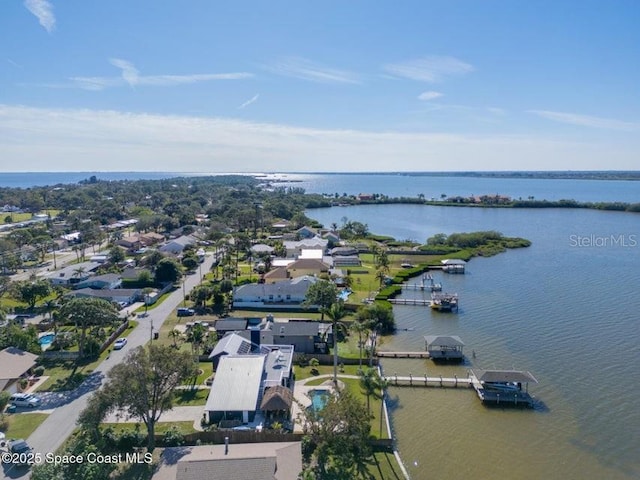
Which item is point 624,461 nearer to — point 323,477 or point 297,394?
point 323,477

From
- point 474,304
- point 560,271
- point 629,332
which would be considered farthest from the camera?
point 560,271

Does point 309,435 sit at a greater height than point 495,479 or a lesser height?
greater

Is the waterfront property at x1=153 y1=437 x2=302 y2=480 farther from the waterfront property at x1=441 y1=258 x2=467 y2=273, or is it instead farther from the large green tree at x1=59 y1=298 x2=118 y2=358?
the waterfront property at x1=441 y1=258 x2=467 y2=273

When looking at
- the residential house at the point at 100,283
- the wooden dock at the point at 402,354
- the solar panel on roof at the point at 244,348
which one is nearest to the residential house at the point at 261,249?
the residential house at the point at 100,283

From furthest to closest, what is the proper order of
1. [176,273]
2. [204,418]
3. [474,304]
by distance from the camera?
[176,273]
[474,304]
[204,418]

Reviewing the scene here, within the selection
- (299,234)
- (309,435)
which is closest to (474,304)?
(309,435)

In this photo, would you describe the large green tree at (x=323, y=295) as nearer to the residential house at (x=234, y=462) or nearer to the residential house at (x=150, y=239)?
the residential house at (x=234, y=462)

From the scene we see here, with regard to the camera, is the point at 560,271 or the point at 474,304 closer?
the point at 474,304
